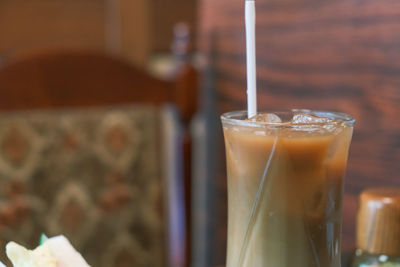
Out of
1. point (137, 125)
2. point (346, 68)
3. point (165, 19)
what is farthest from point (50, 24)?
point (346, 68)

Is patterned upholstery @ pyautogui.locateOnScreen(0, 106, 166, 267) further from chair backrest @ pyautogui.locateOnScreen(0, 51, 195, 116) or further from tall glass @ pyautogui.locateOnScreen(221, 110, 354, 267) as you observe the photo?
tall glass @ pyautogui.locateOnScreen(221, 110, 354, 267)

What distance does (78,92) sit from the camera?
1.08 meters

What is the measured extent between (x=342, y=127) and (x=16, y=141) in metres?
0.75

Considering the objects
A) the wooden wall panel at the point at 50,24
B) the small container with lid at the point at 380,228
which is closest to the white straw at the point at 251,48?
the small container with lid at the point at 380,228

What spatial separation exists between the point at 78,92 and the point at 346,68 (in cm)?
54

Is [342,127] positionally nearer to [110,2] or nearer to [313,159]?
[313,159]

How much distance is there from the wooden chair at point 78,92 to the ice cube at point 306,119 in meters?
0.68

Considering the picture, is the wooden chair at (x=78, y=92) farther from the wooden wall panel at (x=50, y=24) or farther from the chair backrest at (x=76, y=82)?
the wooden wall panel at (x=50, y=24)

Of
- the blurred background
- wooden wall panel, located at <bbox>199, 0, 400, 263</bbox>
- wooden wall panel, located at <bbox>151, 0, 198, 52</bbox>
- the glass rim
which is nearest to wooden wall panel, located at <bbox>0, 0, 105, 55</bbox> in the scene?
wooden wall panel, located at <bbox>151, 0, 198, 52</bbox>

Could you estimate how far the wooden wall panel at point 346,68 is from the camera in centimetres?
67

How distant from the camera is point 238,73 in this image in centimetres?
100

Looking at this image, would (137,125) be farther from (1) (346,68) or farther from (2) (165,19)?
(2) (165,19)

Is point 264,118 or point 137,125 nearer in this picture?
point 264,118

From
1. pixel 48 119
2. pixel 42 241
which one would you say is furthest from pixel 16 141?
pixel 42 241
